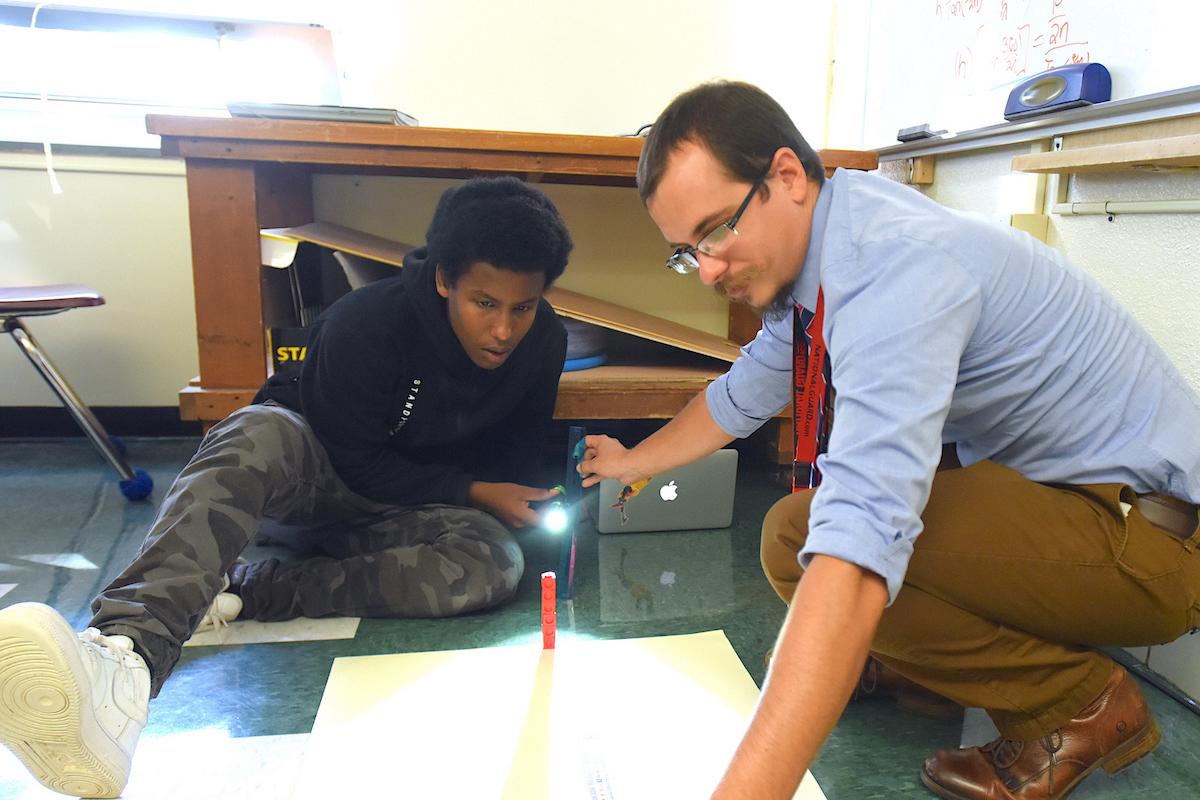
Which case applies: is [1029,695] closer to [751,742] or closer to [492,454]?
[751,742]

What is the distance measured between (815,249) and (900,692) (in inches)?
25.1

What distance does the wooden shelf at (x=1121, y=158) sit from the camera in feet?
3.12

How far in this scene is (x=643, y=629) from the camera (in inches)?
50.9

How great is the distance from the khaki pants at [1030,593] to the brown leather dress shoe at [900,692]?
0.50ft

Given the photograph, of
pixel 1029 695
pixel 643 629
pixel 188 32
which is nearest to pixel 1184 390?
pixel 1029 695

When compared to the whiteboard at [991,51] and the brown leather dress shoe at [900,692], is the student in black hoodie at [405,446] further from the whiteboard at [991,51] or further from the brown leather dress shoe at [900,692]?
the whiteboard at [991,51]

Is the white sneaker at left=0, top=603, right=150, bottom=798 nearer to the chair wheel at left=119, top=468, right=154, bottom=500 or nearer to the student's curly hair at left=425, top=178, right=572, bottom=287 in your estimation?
the student's curly hair at left=425, top=178, right=572, bottom=287

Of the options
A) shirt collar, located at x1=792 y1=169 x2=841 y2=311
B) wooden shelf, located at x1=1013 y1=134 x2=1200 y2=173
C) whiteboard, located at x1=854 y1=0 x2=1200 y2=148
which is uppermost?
whiteboard, located at x1=854 y1=0 x2=1200 y2=148

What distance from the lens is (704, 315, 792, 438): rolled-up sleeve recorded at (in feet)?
3.67

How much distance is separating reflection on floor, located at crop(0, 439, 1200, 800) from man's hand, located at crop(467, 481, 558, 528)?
125 mm

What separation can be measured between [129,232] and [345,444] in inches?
47.7

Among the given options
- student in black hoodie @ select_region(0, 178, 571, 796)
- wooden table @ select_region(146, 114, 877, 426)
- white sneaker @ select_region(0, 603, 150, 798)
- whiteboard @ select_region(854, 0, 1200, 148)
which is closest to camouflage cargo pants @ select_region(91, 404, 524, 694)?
student in black hoodie @ select_region(0, 178, 571, 796)

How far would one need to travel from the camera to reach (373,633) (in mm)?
1270

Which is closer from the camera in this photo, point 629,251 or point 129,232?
point 129,232
